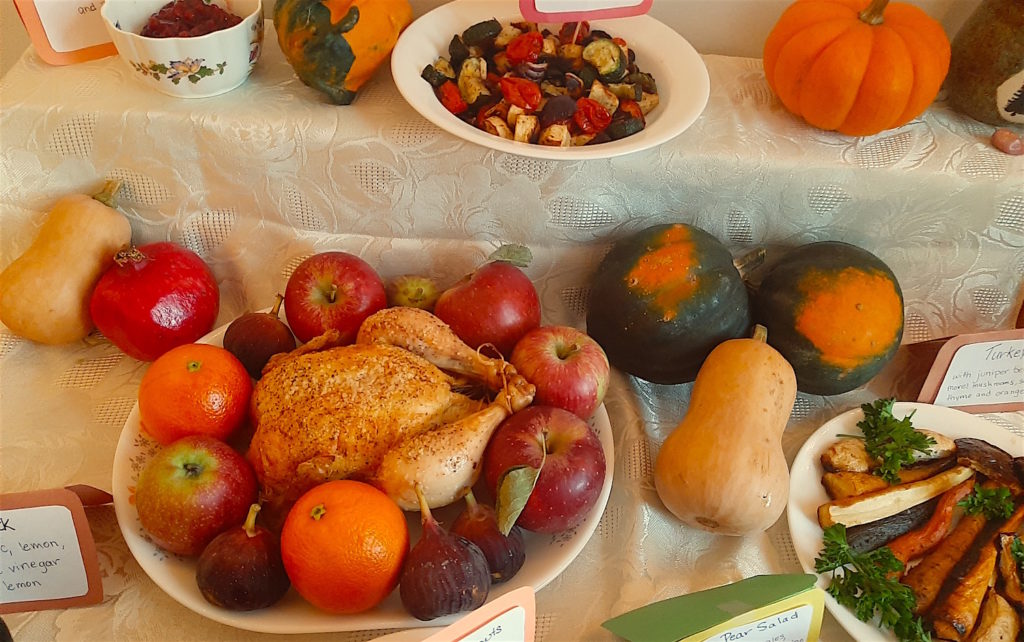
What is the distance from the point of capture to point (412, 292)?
2.72 feet

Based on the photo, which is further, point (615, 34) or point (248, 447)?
point (615, 34)

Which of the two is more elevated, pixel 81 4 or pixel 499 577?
pixel 81 4

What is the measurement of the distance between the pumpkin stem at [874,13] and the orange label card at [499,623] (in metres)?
0.69

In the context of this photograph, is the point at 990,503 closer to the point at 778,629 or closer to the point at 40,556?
the point at 778,629

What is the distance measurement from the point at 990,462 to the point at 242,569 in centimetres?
73

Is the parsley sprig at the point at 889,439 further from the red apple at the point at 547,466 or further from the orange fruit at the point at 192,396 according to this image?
the orange fruit at the point at 192,396

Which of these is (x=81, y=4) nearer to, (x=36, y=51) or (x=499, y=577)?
(x=36, y=51)

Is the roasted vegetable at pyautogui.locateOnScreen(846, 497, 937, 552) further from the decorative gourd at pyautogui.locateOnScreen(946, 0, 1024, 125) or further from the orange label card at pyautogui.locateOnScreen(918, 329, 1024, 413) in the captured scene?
the decorative gourd at pyautogui.locateOnScreen(946, 0, 1024, 125)

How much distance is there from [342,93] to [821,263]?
1.84 feet

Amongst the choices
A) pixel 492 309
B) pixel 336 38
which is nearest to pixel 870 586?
pixel 492 309

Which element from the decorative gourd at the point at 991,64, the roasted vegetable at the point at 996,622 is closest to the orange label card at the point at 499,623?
the roasted vegetable at the point at 996,622

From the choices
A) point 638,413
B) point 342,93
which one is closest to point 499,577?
point 638,413

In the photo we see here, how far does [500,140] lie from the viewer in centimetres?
75

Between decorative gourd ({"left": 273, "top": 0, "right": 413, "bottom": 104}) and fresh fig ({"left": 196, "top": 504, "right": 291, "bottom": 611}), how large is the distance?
0.47 m
